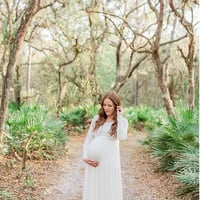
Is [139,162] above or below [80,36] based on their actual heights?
below

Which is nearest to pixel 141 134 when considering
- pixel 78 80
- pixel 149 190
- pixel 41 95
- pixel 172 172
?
pixel 78 80

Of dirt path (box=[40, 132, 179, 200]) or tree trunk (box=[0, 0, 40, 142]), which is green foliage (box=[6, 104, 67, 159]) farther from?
tree trunk (box=[0, 0, 40, 142])

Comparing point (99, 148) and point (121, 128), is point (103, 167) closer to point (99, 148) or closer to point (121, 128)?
point (99, 148)

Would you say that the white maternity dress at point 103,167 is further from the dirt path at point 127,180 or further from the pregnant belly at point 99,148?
the dirt path at point 127,180

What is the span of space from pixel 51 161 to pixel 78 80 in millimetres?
11508

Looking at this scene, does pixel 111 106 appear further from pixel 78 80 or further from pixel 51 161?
pixel 78 80

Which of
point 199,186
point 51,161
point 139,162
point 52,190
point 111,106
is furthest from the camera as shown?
point 139,162

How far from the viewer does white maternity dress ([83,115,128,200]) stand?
16.2 feet

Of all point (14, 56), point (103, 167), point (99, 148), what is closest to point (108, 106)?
point (99, 148)

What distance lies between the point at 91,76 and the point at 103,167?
48.0 ft

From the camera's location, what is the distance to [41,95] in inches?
917

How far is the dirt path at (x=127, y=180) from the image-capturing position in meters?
6.96

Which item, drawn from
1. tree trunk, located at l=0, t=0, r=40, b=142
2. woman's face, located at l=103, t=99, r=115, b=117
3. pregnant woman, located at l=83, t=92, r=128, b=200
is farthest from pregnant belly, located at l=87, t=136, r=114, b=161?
tree trunk, located at l=0, t=0, r=40, b=142

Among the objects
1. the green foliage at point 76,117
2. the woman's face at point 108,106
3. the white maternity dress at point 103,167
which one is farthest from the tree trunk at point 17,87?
the woman's face at point 108,106
